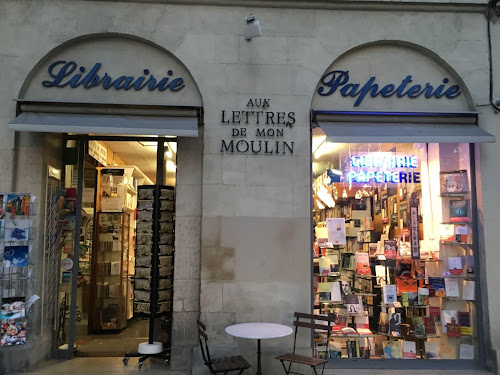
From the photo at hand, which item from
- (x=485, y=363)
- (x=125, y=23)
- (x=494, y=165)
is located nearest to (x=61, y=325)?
(x=125, y=23)

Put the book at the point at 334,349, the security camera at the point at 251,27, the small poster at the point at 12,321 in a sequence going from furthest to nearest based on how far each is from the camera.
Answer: the book at the point at 334,349
the security camera at the point at 251,27
the small poster at the point at 12,321

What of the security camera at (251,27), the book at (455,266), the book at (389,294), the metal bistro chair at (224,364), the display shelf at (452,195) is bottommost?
the metal bistro chair at (224,364)

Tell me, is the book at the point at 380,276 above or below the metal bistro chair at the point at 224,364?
above

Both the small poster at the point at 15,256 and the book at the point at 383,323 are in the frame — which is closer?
the small poster at the point at 15,256

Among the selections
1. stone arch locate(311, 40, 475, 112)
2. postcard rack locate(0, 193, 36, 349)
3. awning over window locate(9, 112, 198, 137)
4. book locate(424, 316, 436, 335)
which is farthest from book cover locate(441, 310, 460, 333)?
postcard rack locate(0, 193, 36, 349)

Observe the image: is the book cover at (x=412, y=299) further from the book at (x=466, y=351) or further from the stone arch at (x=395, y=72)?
the stone arch at (x=395, y=72)

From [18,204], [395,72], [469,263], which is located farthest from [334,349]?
[18,204]

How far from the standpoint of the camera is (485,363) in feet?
20.2

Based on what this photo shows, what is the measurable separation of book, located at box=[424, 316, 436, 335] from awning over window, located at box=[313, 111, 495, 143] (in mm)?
2523

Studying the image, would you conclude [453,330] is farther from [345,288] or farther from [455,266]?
[345,288]

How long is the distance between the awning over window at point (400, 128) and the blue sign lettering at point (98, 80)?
2.13 m

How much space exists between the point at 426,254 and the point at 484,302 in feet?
Answer: 3.17

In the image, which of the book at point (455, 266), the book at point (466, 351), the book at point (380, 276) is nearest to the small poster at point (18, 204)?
the book at point (380, 276)

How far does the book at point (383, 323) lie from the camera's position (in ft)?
21.0
